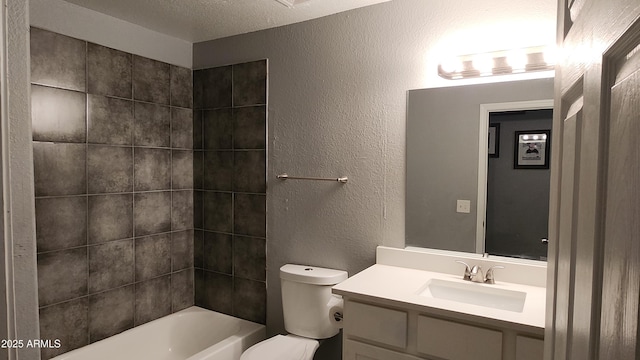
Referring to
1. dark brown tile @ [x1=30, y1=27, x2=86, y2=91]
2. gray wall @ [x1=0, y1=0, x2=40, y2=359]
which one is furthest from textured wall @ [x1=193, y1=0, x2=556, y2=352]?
gray wall @ [x1=0, y1=0, x2=40, y2=359]

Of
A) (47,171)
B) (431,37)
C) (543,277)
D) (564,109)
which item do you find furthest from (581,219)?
(47,171)

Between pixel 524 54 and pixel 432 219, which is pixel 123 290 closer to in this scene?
pixel 432 219

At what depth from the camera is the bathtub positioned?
7.66ft

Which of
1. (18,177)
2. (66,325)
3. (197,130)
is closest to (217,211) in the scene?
(197,130)

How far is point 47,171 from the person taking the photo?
215 centimetres

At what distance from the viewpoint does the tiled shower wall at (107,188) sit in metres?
2.17

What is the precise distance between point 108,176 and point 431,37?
2.12 metres

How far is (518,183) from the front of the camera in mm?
1841

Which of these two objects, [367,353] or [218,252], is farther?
[218,252]

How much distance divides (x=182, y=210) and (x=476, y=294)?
2129 mm

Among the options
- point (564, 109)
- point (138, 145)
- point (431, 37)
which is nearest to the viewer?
point (564, 109)

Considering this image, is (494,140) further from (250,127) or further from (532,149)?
(250,127)

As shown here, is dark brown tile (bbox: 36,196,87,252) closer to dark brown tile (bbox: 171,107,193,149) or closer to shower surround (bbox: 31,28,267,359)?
shower surround (bbox: 31,28,267,359)

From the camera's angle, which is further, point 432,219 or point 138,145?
point 138,145
